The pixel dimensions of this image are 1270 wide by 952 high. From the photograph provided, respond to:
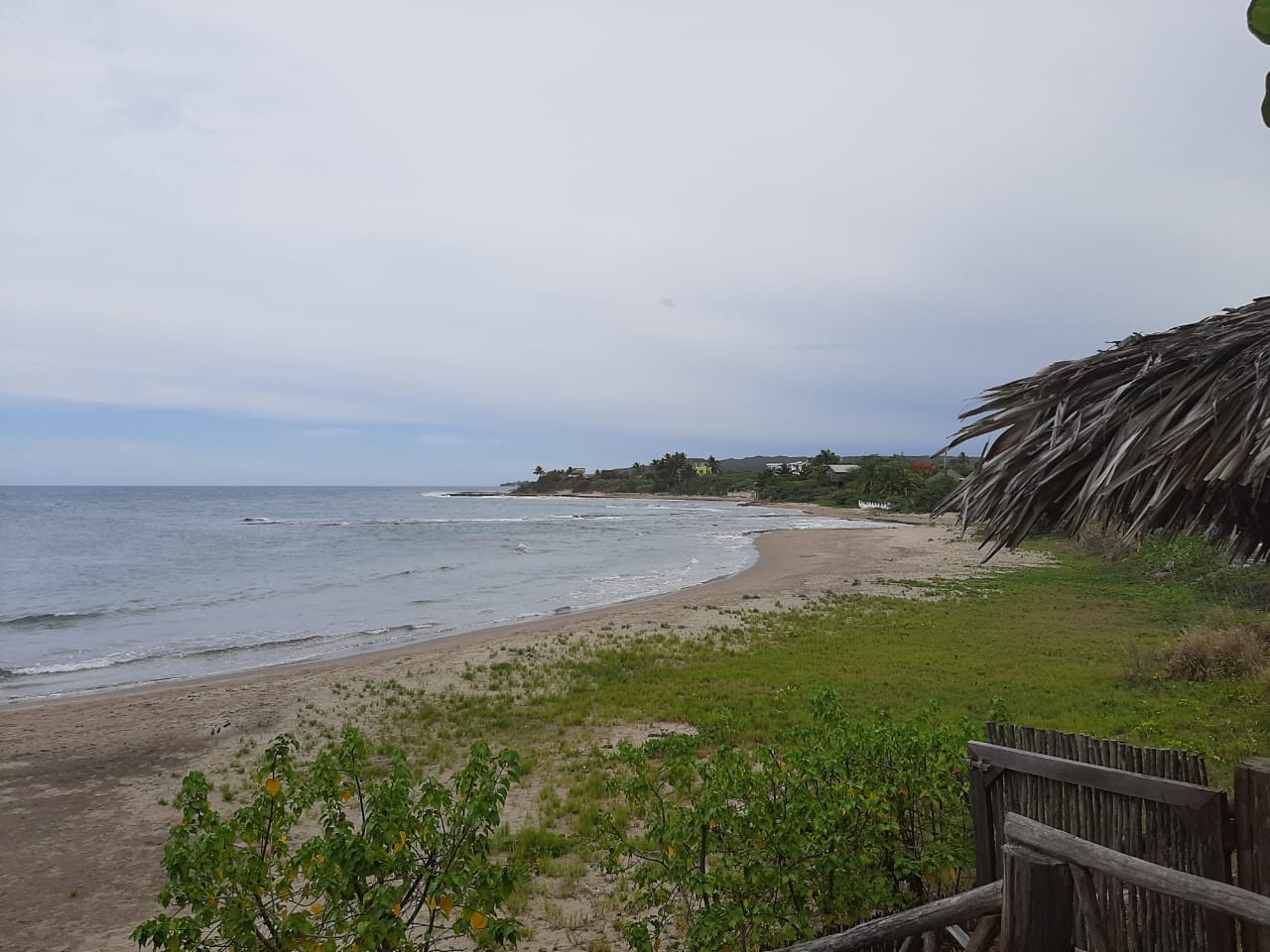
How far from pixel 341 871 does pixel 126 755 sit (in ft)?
29.1

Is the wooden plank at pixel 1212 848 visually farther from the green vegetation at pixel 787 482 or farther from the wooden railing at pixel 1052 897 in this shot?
the green vegetation at pixel 787 482

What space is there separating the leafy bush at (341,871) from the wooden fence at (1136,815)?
6.66 ft

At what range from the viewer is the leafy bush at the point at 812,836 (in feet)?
10.9

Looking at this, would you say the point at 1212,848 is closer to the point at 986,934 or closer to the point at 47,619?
the point at 986,934

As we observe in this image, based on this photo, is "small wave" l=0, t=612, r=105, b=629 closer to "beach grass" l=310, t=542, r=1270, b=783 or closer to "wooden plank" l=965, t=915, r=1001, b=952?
"beach grass" l=310, t=542, r=1270, b=783

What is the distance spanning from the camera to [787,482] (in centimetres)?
11650

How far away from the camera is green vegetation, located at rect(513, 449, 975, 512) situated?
79.6m

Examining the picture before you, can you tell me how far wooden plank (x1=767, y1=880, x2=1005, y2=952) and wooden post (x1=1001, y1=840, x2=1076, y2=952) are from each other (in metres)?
0.39

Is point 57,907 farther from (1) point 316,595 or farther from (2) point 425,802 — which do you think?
(1) point 316,595

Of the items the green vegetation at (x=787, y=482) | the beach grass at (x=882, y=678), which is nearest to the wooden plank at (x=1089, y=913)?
the beach grass at (x=882, y=678)

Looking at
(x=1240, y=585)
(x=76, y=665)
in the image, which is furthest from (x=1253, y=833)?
(x=76, y=665)

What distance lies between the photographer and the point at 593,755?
8188mm

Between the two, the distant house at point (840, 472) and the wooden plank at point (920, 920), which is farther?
the distant house at point (840, 472)

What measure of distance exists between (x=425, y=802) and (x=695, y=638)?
1279 centimetres
